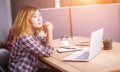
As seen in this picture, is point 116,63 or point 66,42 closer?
point 116,63

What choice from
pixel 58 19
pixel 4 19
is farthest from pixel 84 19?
pixel 4 19

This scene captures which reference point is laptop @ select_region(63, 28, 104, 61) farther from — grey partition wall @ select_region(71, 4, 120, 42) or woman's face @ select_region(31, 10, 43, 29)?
grey partition wall @ select_region(71, 4, 120, 42)

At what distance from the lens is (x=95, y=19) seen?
126 inches

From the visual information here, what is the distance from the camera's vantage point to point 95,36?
4.81ft

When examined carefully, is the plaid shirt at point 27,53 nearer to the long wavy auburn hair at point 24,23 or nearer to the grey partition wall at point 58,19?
the long wavy auburn hair at point 24,23

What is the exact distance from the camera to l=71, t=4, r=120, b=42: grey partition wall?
3.13 m

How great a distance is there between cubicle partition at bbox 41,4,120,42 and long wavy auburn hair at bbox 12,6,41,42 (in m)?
1.20

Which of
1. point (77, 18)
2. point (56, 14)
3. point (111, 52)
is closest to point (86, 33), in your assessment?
point (77, 18)

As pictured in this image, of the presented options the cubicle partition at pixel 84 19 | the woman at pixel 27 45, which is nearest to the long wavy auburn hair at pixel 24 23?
the woman at pixel 27 45

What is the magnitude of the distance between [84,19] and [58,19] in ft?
1.27

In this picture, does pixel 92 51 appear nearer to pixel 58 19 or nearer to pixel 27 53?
pixel 27 53

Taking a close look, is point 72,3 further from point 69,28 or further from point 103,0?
point 69,28

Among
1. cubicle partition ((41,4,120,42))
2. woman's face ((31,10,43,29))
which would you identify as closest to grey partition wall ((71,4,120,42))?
cubicle partition ((41,4,120,42))

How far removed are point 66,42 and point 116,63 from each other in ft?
2.63
